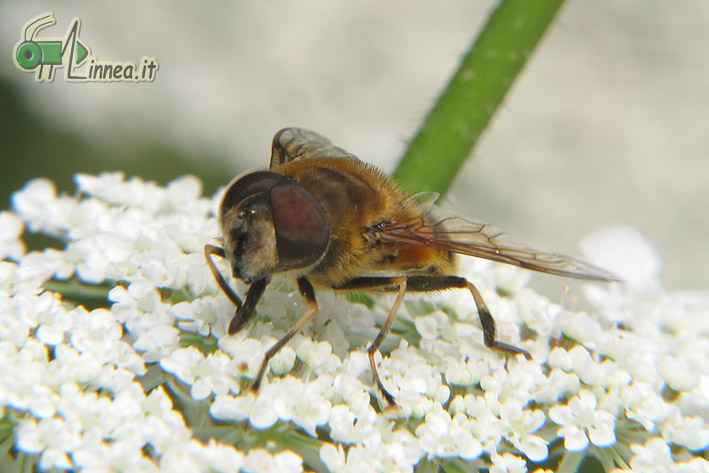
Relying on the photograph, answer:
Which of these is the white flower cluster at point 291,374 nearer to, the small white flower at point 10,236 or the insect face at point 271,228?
the small white flower at point 10,236

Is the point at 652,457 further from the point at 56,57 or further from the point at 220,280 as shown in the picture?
the point at 56,57

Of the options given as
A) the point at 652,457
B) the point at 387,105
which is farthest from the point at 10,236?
the point at 387,105

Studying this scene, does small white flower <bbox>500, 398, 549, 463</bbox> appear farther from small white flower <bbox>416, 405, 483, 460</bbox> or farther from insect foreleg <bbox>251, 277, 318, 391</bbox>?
insect foreleg <bbox>251, 277, 318, 391</bbox>

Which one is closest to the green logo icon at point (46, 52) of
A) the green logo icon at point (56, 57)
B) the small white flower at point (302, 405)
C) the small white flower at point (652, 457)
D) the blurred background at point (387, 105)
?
the green logo icon at point (56, 57)

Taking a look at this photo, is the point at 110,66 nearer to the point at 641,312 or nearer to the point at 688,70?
the point at 641,312

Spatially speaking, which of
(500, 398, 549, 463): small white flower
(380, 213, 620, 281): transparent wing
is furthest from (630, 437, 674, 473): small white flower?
(380, 213, 620, 281): transparent wing
